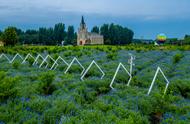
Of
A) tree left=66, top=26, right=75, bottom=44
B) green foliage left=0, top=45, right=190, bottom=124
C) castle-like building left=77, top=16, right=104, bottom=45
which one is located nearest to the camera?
green foliage left=0, top=45, right=190, bottom=124

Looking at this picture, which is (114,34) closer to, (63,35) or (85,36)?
(63,35)

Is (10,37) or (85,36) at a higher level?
(10,37)

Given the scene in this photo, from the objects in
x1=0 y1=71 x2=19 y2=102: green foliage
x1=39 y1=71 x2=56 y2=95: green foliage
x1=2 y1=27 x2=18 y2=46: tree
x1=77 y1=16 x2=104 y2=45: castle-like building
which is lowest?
x1=77 y1=16 x2=104 y2=45: castle-like building

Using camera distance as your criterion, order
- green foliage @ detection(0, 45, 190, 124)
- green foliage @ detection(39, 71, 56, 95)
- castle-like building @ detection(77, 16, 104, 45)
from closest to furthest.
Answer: green foliage @ detection(0, 45, 190, 124) < green foliage @ detection(39, 71, 56, 95) < castle-like building @ detection(77, 16, 104, 45)

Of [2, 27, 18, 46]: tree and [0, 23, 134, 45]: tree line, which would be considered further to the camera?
[0, 23, 134, 45]: tree line

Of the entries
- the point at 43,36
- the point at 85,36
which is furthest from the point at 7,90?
the point at 85,36

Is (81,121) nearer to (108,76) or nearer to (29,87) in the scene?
(29,87)

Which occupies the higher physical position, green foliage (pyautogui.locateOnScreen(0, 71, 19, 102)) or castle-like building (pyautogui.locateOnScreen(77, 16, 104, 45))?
green foliage (pyautogui.locateOnScreen(0, 71, 19, 102))

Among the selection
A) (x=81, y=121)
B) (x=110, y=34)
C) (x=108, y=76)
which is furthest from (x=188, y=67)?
(x=110, y=34)

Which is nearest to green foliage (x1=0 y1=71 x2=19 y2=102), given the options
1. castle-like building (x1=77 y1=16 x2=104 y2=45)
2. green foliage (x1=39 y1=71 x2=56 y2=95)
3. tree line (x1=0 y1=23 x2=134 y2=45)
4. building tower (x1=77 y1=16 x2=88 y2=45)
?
green foliage (x1=39 y1=71 x2=56 y2=95)

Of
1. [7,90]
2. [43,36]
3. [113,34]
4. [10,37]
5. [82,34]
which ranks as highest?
→ [7,90]

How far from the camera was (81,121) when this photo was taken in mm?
7551

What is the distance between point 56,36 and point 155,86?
297ft

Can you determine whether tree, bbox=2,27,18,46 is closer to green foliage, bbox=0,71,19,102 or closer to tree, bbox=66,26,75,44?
green foliage, bbox=0,71,19,102
